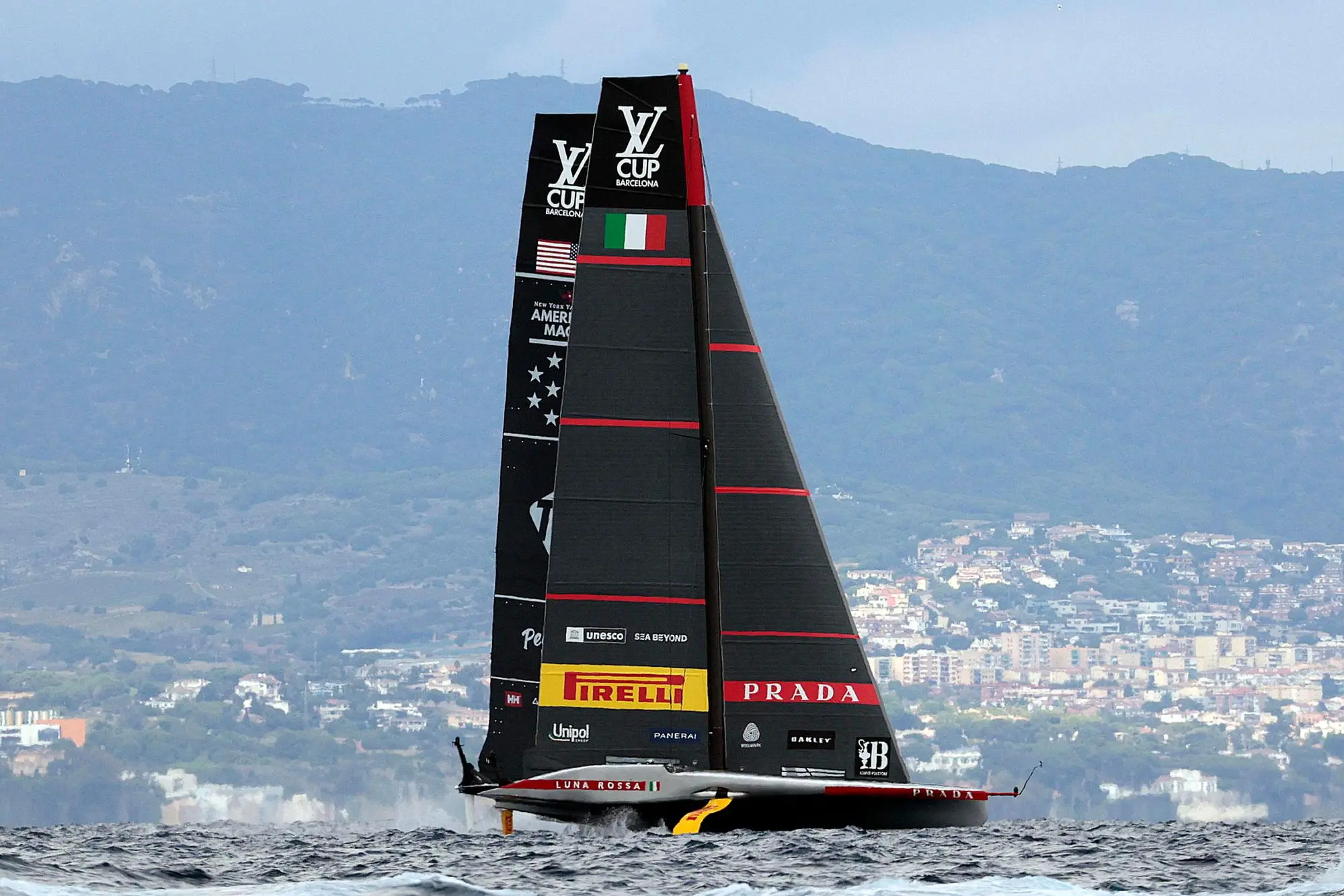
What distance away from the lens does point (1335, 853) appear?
22047 millimetres

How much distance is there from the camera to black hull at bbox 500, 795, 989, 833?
21891 millimetres

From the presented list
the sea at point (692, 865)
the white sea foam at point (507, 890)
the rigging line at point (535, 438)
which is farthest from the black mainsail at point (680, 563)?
the white sea foam at point (507, 890)

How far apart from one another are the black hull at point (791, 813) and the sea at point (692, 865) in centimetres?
14

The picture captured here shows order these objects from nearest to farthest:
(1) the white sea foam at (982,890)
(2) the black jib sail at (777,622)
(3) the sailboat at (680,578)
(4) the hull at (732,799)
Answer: (1) the white sea foam at (982,890), (4) the hull at (732,799), (3) the sailboat at (680,578), (2) the black jib sail at (777,622)

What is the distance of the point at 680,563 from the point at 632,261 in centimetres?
315

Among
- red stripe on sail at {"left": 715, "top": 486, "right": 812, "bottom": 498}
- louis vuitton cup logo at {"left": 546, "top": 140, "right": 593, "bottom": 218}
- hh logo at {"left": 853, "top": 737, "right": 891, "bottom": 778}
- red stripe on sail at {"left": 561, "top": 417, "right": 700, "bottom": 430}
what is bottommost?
hh logo at {"left": 853, "top": 737, "right": 891, "bottom": 778}

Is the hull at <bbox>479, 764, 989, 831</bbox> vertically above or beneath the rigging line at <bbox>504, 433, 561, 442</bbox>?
beneath

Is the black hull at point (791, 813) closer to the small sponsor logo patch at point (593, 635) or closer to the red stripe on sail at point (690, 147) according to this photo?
the small sponsor logo patch at point (593, 635)

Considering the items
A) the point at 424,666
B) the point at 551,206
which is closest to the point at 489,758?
→ the point at 551,206

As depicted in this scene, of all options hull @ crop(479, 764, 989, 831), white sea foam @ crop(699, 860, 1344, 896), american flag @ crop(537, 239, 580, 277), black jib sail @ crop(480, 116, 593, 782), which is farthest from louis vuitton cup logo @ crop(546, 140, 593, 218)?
white sea foam @ crop(699, 860, 1344, 896)

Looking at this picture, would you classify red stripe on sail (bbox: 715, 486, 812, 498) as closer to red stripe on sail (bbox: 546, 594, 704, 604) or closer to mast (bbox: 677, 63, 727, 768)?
mast (bbox: 677, 63, 727, 768)

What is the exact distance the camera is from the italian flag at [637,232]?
22.7m

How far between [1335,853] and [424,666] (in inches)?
6699

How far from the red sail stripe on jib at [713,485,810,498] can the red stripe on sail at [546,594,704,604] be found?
1.17 m
